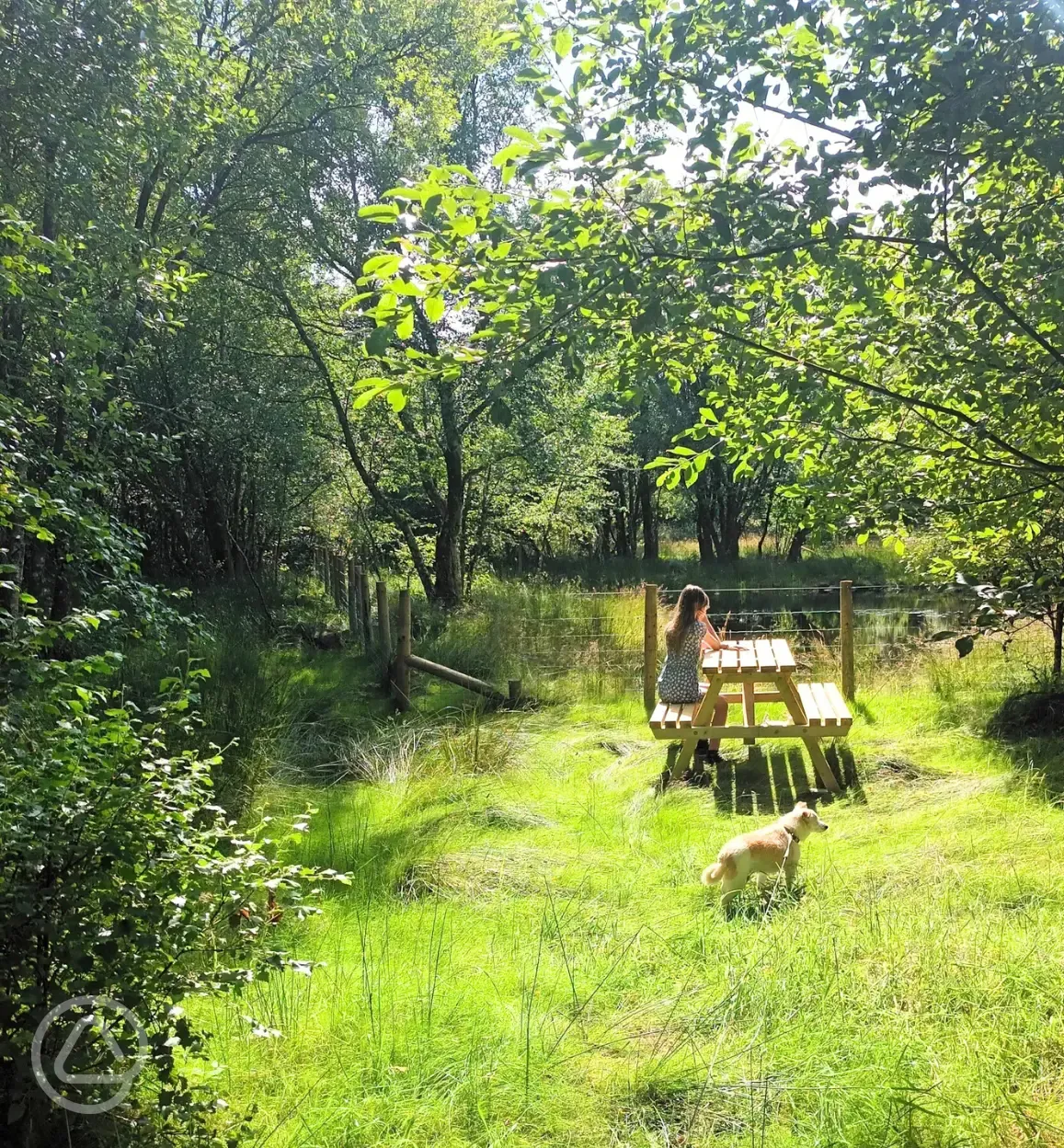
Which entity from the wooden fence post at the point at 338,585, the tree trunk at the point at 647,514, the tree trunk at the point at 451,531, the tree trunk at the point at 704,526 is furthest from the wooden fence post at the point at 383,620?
the tree trunk at the point at 647,514

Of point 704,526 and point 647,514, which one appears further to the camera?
point 647,514

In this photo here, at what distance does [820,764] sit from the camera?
19.0 feet

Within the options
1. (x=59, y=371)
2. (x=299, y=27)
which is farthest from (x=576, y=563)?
(x=59, y=371)

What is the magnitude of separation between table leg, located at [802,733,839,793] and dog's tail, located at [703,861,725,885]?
220 centimetres

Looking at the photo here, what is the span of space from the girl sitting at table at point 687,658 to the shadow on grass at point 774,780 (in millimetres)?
305

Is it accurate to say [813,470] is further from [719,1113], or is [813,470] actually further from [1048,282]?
[719,1113]

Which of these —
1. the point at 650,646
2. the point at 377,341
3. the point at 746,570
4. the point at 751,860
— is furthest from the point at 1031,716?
the point at 746,570

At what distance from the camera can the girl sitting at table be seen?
655 centimetres

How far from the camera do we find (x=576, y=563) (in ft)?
77.9

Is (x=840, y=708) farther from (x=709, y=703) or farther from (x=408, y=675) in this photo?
(x=408, y=675)

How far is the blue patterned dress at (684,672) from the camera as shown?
655 centimetres

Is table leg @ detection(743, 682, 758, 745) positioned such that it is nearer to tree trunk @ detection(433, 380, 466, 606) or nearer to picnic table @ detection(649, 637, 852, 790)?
picnic table @ detection(649, 637, 852, 790)

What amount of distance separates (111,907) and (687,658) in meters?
5.11

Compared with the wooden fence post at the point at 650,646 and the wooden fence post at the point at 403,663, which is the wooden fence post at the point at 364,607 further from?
the wooden fence post at the point at 650,646
